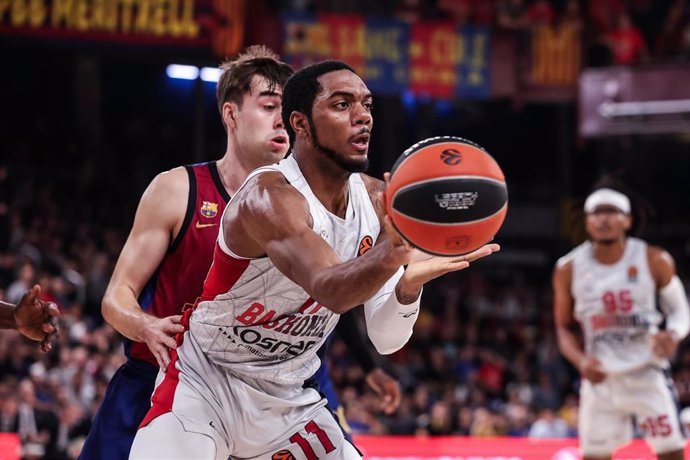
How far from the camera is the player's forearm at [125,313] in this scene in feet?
12.5

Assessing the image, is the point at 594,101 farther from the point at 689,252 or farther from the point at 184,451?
the point at 184,451

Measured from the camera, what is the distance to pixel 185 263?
420 cm

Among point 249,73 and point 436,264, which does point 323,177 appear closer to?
point 436,264

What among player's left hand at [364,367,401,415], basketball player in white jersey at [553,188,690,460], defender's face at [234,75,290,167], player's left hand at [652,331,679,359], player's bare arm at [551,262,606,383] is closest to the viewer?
defender's face at [234,75,290,167]

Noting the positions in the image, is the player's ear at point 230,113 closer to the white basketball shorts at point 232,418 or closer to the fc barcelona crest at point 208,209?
the fc barcelona crest at point 208,209

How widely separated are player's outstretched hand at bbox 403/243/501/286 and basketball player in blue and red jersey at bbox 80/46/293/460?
106 centimetres

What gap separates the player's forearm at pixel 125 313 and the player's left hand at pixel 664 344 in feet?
13.1

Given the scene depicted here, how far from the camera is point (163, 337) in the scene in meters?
3.65

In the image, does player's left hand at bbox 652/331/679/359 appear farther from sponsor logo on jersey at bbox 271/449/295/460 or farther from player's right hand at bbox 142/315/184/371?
player's right hand at bbox 142/315/184/371

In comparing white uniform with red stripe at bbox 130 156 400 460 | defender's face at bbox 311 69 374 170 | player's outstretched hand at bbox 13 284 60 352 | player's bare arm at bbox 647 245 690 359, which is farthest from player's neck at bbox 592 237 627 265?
player's outstretched hand at bbox 13 284 60 352

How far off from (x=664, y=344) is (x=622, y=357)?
0.40 m

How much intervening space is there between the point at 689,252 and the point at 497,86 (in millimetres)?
6517

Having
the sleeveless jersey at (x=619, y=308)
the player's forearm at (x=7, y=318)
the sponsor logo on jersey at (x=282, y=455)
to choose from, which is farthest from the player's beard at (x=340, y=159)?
the sleeveless jersey at (x=619, y=308)

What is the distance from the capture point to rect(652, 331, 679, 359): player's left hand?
6.74 meters
